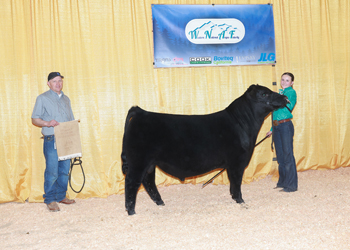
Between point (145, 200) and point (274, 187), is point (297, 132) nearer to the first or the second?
point (274, 187)

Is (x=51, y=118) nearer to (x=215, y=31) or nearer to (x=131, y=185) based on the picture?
(x=131, y=185)

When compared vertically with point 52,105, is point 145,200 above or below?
below

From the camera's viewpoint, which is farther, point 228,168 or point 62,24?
point 62,24

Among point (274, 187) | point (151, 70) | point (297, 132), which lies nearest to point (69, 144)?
point (151, 70)

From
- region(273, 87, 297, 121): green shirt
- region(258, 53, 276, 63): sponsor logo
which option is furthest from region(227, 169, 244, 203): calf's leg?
region(258, 53, 276, 63): sponsor logo

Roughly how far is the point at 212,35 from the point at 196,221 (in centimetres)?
264

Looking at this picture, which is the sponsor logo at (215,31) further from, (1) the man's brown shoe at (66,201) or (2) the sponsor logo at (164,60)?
Answer: (1) the man's brown shoe at (66,201)

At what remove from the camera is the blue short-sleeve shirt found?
361 cm

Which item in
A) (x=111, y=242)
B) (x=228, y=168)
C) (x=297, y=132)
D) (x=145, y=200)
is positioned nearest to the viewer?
(x=111, y=242)

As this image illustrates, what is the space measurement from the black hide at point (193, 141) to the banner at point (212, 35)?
1135 millimetres

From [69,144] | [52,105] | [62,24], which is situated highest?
[62,24]

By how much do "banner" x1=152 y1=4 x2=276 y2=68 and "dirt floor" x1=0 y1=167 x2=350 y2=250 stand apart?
1828 millimetres

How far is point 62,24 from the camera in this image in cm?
416

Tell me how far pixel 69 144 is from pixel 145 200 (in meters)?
1.17
